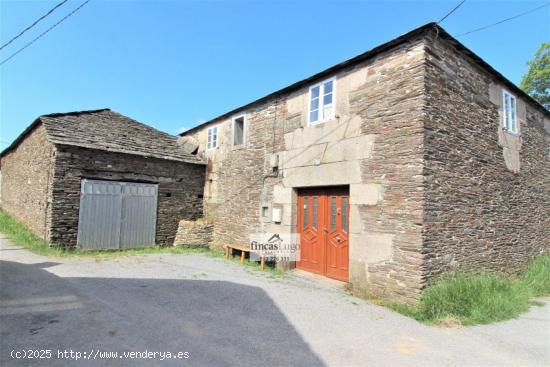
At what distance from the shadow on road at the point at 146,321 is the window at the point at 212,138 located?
645 centimetres

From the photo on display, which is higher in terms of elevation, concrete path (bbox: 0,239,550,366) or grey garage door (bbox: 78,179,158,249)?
grey garage door (bbox: 78,179,158,249)

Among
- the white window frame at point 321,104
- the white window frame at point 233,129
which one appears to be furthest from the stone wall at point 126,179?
the white window frame at point 321,104

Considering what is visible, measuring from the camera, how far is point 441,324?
4891 mm

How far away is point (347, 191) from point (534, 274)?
5187mm

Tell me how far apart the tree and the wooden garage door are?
56.9 ft

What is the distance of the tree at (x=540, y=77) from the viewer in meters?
17.4

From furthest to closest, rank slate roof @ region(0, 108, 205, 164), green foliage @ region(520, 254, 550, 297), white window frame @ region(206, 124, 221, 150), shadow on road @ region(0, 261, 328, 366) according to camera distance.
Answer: white window frame @ region(206, 124, 221, 150), slate roof @ region(0, 108, 205, 164), green foliage @ region(520, 254, 550, 297), shadow on road @ region(0, 261, 328, 366)

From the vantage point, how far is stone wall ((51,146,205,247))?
905 centimetres

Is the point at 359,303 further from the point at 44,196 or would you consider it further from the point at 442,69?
the point at 44,196

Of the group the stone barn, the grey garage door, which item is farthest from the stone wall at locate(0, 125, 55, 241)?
the grey garage door

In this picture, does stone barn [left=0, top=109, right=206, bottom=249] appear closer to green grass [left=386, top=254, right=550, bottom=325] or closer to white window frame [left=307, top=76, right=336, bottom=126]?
white window frame [left=307, top=76, right=336, bottom=126]

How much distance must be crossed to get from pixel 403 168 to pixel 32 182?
473 inches

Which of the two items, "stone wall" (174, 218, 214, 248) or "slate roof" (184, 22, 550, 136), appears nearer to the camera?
"slate roof" (184, 22, 550, 136)

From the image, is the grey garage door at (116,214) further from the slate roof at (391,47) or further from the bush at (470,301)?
the bush at (470,301)
